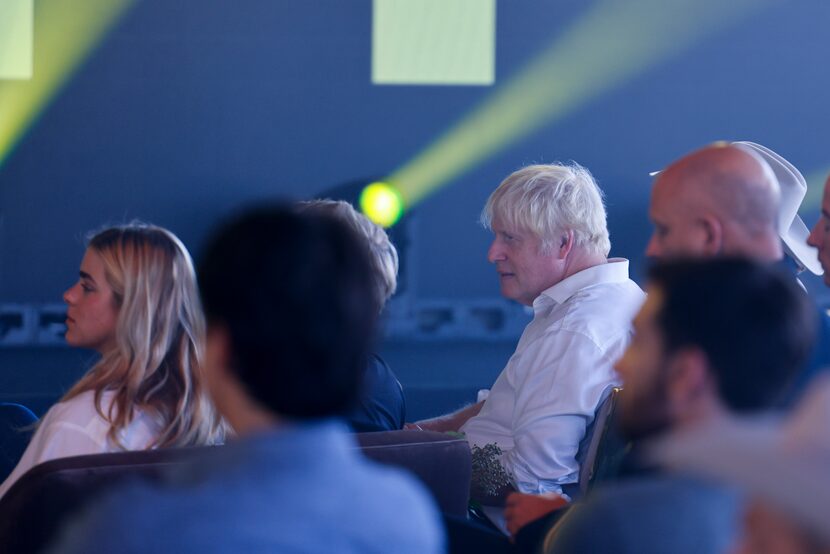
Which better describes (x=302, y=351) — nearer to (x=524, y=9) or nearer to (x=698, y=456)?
(x=698, y=456)

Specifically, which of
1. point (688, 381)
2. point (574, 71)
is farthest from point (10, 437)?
point (574, 71)

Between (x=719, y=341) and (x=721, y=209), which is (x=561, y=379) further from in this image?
(x=719, y=341)

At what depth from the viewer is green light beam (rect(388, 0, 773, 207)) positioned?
525cm

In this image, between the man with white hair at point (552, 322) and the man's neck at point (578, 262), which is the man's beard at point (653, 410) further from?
the man's neck at point (578, 262)

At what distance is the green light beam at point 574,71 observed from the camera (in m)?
5.25

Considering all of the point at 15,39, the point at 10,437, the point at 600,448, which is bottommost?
the point at 10,437

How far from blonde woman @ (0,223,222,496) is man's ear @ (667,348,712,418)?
46.6 inches

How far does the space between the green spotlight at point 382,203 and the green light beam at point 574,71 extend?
0.16ft

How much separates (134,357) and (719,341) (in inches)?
50.8

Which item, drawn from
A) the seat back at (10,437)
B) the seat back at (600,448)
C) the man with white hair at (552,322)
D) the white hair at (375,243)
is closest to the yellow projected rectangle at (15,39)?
the seat back at (10,437)

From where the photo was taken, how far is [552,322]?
253cm

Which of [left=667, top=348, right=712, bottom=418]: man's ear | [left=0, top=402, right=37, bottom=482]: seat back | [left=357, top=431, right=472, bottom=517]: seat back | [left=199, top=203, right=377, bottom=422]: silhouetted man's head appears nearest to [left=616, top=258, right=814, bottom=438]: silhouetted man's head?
[left=667, top=348, right=712, bottom=418]: man's ear

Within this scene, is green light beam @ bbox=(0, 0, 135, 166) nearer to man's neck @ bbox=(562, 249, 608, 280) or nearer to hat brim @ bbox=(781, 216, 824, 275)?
man's neck @ bbox=(562, 249, 608, 280)

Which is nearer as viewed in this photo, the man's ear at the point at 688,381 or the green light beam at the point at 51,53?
the man's ear at the point at 688,381
